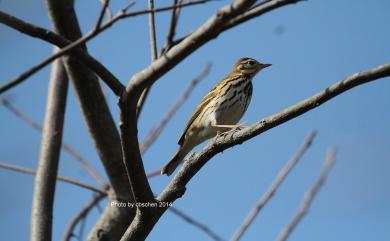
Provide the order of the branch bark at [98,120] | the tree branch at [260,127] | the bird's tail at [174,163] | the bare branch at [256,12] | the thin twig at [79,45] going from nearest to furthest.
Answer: the thin twig at [79,45] < the bare branch at [256,12] < the tree branch at [260,127] < the branch bark at [98,120] < the bird's tail at [174,163]

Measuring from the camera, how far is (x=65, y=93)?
5258 mm

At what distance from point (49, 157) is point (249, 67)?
3.31 m

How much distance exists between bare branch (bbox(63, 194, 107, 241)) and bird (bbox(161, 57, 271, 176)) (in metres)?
1.04

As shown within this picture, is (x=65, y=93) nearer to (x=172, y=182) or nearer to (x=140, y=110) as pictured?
(x=140, y=110)

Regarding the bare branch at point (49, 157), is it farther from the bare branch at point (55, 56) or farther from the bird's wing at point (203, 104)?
the bare branch at point (55, 56)

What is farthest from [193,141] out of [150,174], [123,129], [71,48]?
[71,48]

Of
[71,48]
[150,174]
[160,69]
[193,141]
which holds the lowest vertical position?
[71,48]

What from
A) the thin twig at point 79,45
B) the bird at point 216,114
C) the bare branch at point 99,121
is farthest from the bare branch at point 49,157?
the thin twig at point 79,45

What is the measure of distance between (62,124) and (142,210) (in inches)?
71.1

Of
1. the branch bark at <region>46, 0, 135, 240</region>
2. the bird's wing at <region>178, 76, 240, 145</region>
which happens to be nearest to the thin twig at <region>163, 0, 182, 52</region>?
the branch bark at <region>46, 0, 135, 240</region>

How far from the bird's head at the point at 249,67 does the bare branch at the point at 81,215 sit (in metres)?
2.73

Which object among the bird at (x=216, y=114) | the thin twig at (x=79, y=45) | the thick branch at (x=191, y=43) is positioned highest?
the bird at (x=216, y=114)

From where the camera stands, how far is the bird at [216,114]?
21.4 feet

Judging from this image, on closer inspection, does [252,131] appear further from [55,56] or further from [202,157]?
[55,56]
